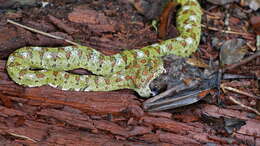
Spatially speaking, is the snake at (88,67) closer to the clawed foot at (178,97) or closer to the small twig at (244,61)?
the clawed foot at (178,97)

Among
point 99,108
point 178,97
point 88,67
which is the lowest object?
point 99,108

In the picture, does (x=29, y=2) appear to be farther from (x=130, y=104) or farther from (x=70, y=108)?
(x=130, y=104)

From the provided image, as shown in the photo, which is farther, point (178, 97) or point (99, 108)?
point (178, 97)

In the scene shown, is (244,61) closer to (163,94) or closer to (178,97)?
(178,97)

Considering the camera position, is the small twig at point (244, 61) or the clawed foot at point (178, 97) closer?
the clawed foot at point (178, 97)

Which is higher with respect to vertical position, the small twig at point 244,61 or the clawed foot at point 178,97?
the small twig at point 244,61

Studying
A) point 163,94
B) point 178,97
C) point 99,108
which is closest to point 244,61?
point 178,97

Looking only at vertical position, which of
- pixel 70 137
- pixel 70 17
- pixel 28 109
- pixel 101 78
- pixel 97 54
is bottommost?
pixel 70 137

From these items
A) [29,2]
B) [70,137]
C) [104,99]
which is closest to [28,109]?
[70,137]

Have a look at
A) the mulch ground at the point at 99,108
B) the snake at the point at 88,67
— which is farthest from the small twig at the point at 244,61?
the snake at the point at 88,67
